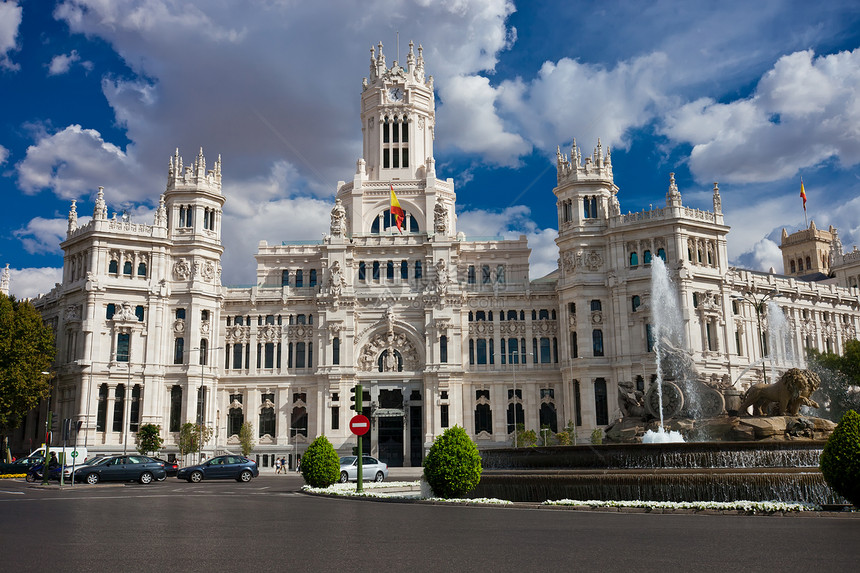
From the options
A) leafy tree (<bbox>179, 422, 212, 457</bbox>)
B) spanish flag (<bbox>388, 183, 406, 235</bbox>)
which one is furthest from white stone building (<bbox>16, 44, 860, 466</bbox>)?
leafy tree (<bbox>179, 422, 212, 457</bbox>)

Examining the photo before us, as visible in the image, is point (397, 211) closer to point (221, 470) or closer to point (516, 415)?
point (516, 415)

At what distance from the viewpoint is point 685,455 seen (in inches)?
1065

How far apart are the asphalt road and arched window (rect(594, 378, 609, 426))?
174ft

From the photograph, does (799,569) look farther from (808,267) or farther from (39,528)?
(808,267)

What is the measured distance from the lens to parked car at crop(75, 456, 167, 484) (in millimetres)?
46062

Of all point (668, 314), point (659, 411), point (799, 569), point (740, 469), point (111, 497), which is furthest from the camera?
point (668, 314)

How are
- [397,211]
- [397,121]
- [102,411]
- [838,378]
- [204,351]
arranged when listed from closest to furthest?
1. [102,411]
2. [838,378]
3. [204,351]
4. [397,211]
5. [397,121]

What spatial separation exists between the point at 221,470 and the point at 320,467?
18.7 metres

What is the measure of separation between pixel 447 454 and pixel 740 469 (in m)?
9.41

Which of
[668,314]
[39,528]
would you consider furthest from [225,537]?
[668,314]

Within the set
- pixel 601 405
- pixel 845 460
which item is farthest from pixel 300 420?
pixel 845 460

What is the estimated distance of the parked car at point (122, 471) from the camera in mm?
46062

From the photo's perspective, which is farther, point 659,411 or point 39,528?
point 659,411

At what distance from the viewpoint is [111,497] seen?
31.8 meters
